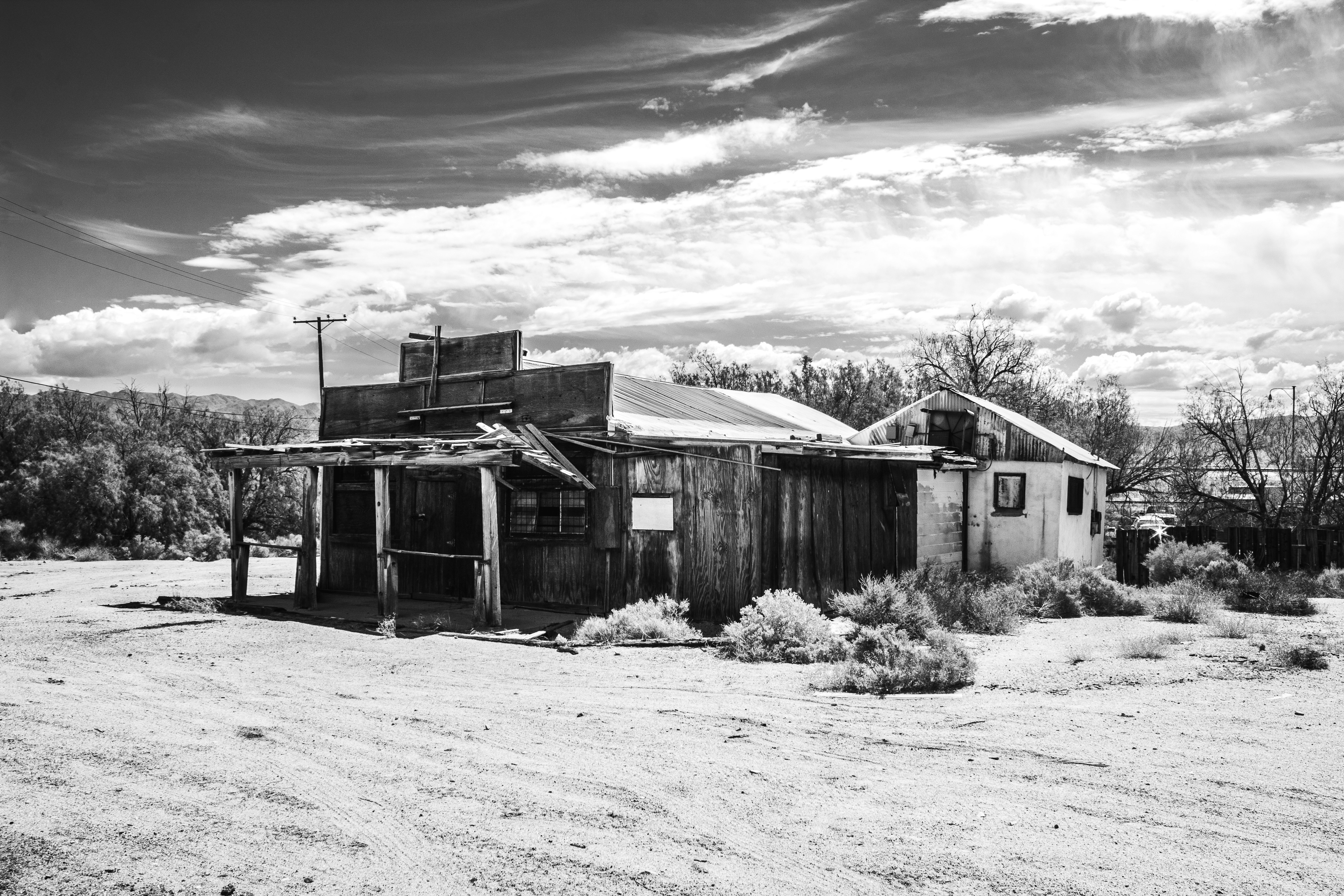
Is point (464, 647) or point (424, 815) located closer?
point (424, 815)

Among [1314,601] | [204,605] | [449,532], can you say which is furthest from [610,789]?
[1314,601]

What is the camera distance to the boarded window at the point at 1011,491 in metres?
22.1

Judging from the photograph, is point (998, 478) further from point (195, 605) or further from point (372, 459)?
point (195, 605)

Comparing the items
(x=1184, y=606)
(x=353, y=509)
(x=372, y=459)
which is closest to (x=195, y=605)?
(x=353, y=509)

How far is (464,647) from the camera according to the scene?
11.3 metres

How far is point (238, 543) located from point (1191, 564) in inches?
688

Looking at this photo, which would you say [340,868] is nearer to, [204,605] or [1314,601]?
[204,605]

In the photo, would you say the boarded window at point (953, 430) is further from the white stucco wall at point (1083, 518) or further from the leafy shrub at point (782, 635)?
the leafy shrub at point (782, 635)

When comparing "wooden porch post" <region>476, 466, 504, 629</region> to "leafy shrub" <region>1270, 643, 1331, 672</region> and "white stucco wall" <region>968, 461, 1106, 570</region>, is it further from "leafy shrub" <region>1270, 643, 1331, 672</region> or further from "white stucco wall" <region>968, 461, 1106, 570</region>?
"white stucco wall" <region>968, 461, 1106, 570</region>

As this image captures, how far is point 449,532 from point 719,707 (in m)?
8.24

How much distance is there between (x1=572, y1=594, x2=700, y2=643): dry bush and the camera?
11.7 metres

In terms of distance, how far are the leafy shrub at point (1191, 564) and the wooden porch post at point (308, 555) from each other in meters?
15.1

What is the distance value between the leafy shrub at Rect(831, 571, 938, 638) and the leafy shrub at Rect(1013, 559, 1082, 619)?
3.75 m

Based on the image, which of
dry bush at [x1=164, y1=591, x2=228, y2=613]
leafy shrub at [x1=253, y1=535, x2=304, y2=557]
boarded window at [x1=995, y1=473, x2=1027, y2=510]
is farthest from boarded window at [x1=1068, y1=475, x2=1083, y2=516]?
leafy shrub at [x1=253, y1=535, x2=304, y2=557]
